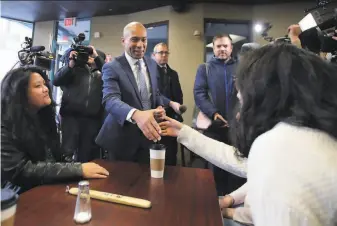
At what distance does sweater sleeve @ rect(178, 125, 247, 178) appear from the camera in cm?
119

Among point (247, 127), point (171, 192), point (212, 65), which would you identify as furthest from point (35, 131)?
point (212, 65)

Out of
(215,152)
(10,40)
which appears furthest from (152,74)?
(10,40)

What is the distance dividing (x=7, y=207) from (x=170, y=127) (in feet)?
3.27

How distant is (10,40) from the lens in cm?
41

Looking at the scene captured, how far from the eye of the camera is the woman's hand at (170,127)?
1.28m

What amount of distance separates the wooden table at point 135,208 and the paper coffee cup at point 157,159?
0.03 meters

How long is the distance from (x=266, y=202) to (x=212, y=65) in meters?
2.01

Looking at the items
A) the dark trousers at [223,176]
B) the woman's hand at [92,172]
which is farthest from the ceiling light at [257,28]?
the woman's hand at [92,172]

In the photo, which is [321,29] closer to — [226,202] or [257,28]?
[226,202]

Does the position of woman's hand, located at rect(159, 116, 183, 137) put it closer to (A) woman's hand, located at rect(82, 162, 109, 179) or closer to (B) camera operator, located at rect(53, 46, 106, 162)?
(A) woman's hand, located at rect(82, 162, 109, 179)

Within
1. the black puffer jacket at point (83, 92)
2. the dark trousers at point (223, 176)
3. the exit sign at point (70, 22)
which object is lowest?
the dark trousers at point (223, 176)

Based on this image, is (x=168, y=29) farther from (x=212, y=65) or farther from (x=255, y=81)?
(x=255, y=81)

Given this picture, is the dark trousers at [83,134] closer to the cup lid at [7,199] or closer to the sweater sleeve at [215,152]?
the sweater sleeve at [215,152]

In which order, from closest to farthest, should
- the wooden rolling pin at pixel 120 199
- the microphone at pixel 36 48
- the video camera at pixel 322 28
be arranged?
1. the microphone at pixel 36 48
2. the wooden rolling pin at pixel 120 199
3. the video camera at pixel 322 28
